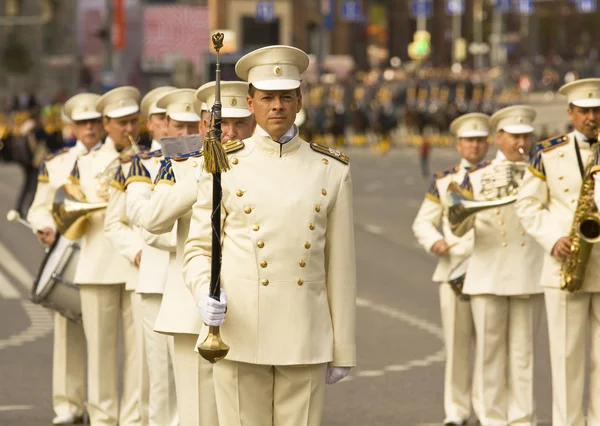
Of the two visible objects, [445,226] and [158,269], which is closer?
[158,269]

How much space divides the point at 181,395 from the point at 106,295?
296 cm

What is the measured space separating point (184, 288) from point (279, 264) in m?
1.59

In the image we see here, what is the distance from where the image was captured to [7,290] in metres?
21.3

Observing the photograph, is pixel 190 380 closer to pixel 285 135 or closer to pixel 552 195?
pixel 285 135

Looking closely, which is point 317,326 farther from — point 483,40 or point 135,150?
point 483,40

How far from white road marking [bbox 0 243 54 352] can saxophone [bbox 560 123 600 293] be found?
23.4 ft

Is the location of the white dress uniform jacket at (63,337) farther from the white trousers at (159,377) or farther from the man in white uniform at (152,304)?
the white trousers at (159,377)

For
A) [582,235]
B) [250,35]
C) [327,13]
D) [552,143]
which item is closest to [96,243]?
[552,143]

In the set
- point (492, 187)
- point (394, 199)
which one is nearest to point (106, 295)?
point (492, 187)

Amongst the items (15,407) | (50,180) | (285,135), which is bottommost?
(15,407)

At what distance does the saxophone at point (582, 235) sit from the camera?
1009 cm

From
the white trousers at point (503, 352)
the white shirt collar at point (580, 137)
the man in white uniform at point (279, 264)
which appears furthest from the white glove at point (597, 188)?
the man in white uniform at point (279, 264)

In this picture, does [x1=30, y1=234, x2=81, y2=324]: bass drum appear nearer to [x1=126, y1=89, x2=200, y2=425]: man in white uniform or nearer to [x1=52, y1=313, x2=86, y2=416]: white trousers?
[x1=52, y1=313, x2=86, y2=416]: white trousers

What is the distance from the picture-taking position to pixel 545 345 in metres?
16.2
